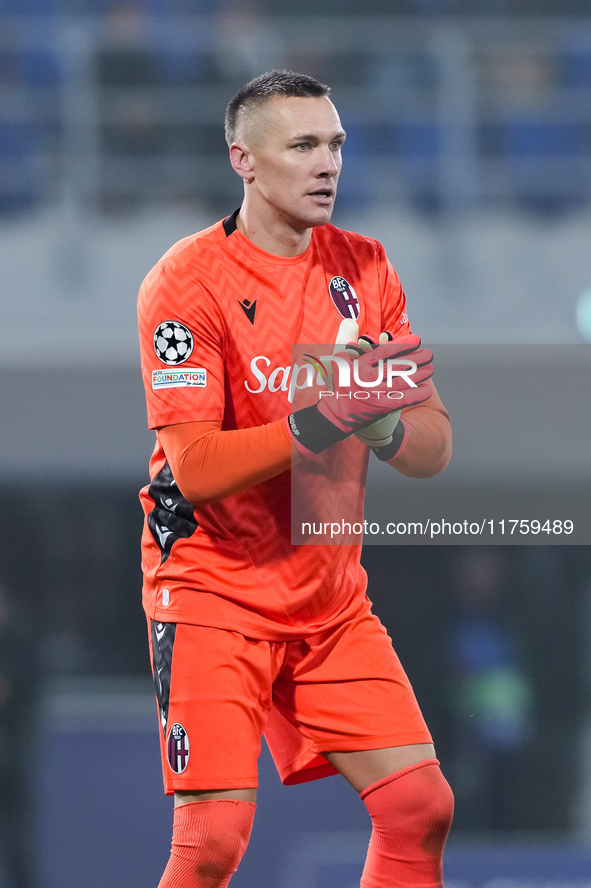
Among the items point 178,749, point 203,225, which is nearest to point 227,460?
point 178,749

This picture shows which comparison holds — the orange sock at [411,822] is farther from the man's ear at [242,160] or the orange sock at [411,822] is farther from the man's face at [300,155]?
the man's ear at [242,160]

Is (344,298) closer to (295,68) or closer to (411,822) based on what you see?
(411,822)

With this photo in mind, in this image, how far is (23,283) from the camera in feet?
19.2

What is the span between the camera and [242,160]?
2.28 m

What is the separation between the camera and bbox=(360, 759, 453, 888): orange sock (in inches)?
82.3

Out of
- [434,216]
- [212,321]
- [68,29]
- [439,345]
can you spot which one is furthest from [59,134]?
[212,321]

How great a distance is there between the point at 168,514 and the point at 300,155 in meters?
0.74

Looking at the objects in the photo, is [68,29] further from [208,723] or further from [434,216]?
[208,723]

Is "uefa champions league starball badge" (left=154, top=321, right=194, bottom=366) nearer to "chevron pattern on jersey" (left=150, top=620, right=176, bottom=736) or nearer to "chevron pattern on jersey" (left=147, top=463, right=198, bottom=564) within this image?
"chevron pattern on jersey" (left=147, top=463, right=198, bottom=564)

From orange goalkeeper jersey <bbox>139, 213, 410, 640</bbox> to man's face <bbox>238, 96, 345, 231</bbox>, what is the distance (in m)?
0.14

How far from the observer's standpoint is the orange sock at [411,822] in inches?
82.3

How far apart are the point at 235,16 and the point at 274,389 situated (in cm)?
550

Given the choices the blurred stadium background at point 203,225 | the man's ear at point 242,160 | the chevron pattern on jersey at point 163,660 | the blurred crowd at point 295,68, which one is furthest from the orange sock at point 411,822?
the blurred crowd at point 295,68

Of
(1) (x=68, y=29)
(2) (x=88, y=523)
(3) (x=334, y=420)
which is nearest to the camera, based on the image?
(3) (x=334, y=420)
